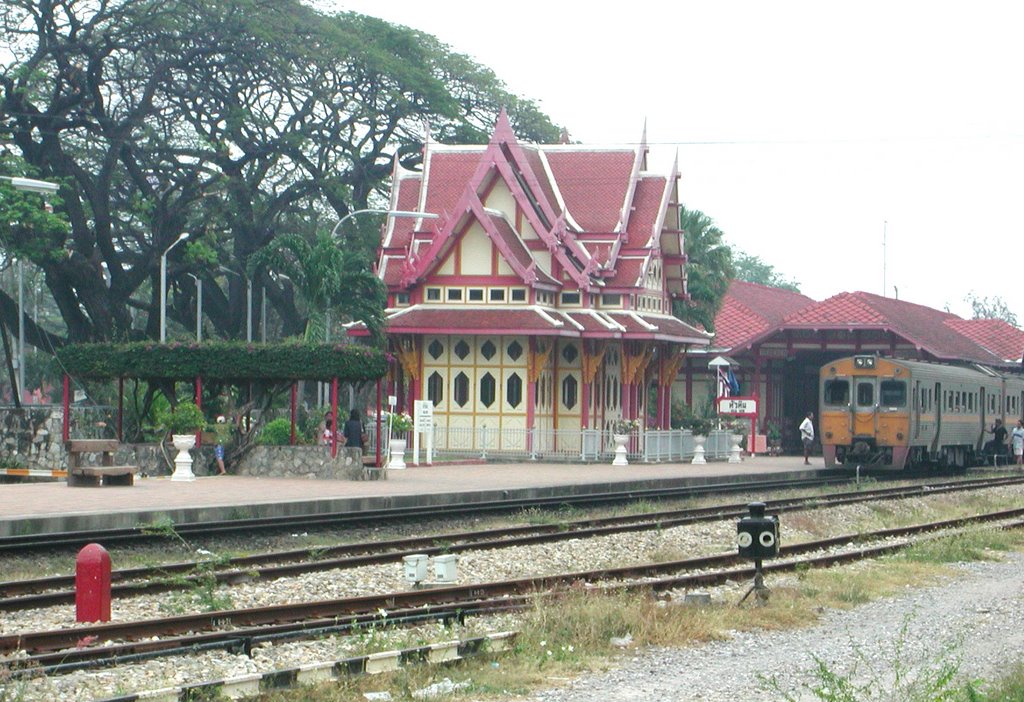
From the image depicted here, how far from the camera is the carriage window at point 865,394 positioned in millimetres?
37969

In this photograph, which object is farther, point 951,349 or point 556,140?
point 556,140

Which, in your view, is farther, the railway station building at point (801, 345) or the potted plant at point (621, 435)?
the railway station building at point (801, 345)

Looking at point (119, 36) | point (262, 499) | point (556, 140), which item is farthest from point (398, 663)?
point (556, 140)

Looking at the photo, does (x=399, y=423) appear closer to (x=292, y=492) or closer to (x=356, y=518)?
(x=292, y=492)

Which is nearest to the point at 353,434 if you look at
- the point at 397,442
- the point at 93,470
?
the point at 397,442

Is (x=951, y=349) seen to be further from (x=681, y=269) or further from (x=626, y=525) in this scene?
(x=626, y=525)

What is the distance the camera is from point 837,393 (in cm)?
3878

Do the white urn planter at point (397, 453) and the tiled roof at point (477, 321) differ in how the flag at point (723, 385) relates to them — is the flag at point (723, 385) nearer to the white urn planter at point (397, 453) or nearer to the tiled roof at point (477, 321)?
the tiled roof at point (477, 321)

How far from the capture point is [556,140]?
68938 mm

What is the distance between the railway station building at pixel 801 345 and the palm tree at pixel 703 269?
121cm

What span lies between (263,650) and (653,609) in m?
3.42

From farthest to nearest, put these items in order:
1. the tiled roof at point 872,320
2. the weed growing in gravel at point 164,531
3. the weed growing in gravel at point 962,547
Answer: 1. the tiled roof at point 872,320
2. the weed growing in gravel at point 962,547
3. the weed growing in gravel at point 164,531

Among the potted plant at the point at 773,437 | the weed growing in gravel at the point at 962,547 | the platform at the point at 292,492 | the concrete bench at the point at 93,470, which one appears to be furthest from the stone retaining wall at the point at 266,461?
the potted plant at the point at 773,437

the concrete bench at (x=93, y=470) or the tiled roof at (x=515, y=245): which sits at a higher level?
the tiled roof at (x=515, y=245)
